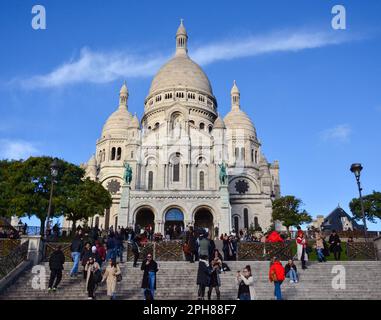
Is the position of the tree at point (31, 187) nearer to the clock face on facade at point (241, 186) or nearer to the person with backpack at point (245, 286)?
the person with backpack at point (245, 286)

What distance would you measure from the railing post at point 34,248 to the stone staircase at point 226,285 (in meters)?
0.45

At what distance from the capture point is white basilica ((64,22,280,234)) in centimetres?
4550

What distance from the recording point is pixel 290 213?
144 ft

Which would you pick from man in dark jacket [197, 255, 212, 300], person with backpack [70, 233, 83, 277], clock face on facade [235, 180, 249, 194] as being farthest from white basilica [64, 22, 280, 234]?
man in dark jacket [197, 255, 212, 300]

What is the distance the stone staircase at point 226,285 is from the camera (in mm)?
15195

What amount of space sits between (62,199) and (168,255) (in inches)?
693

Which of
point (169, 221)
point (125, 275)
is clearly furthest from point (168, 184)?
point (125, 275)

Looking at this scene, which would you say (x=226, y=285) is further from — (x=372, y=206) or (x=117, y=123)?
(x=117, y=123)

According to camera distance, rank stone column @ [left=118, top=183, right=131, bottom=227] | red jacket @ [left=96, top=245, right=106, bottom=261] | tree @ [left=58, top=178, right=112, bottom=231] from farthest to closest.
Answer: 1. stone column @ [left=118, top=183, right=131, bottom=227]
2. tree @ [left=58, top=178, right=112, bottom=231]
3. red jacket @ [left=96, top=245, right=106, bottom=261]

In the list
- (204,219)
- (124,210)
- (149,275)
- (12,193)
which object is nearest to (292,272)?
(149,275)

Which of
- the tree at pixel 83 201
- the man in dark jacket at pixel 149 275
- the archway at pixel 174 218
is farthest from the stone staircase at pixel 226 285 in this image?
the archway at pixel 174 218

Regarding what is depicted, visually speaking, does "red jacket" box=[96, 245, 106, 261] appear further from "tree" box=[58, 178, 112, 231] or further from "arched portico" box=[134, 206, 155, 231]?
"arched portico" box=[134, 206, 155, 231]

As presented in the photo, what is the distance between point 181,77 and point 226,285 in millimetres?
57883

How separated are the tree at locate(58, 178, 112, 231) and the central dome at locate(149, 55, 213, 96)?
33207mm
